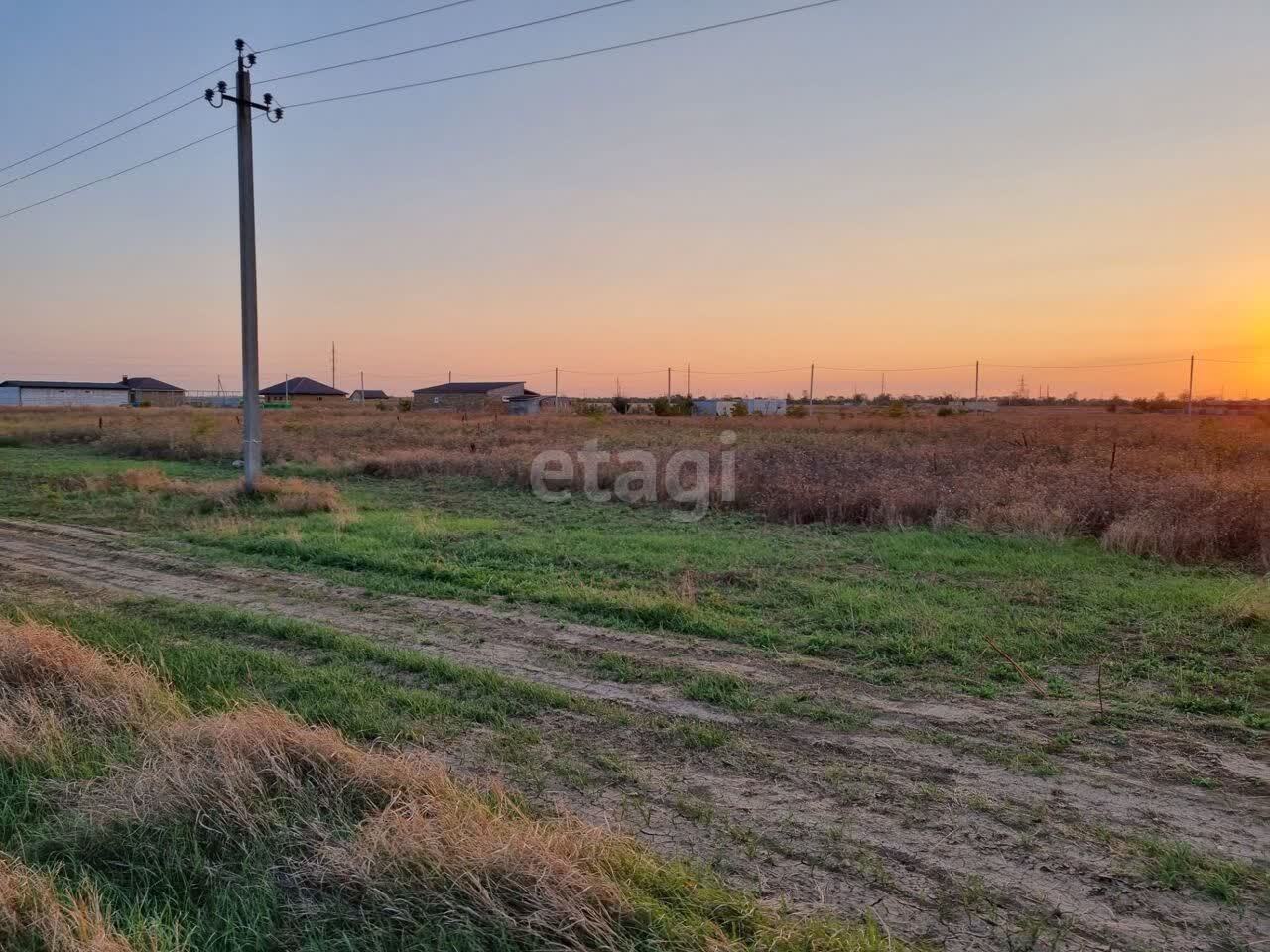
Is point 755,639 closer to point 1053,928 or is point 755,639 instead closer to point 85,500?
point 1053,928

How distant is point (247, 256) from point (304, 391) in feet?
334

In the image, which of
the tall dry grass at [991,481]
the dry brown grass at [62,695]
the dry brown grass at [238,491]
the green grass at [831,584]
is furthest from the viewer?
the dry brown grass at [238,491]

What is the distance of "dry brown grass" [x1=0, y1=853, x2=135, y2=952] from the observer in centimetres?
246

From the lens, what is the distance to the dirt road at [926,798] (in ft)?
9.45

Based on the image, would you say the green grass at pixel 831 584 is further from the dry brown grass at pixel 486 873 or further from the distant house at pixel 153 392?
the distant house at pixel 153 392

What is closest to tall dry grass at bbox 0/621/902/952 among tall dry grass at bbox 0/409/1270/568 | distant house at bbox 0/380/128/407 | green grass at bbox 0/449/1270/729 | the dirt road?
the dirt road

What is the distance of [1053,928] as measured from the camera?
277cm

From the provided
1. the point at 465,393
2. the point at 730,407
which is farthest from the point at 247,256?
the point at 465,393

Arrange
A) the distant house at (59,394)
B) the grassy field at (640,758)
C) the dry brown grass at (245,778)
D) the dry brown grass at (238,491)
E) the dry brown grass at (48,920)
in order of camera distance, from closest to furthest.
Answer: the dry brown grass at (48,920), the grassy field at (640,758), the dry brown grass at (245,778), the dry brown grass at (238,491), the distant house at (59,394)

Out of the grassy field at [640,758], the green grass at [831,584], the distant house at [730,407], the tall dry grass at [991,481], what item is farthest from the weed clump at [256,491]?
the distant house at [730,407]

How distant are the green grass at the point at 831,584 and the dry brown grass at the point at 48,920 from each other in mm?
4455

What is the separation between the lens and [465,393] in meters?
97.9

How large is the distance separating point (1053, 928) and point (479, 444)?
25.1m

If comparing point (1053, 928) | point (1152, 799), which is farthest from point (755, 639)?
point (1053, 928)
